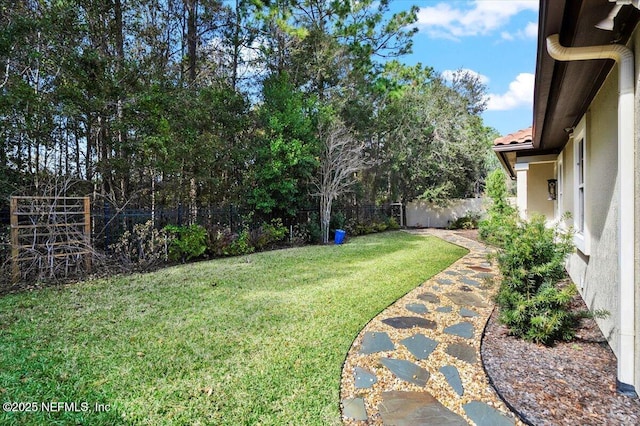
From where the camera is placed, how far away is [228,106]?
11.0m

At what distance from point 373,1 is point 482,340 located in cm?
1707

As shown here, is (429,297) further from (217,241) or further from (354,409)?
(217,241)

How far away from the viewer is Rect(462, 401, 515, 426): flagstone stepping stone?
2170 mm

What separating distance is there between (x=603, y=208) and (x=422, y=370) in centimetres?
261

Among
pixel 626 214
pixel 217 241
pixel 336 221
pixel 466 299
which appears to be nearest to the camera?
pixel 626 214

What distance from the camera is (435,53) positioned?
1789cm

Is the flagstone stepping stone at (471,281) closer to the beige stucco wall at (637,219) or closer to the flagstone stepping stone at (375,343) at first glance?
the flagstone stepping stone at (375,343)

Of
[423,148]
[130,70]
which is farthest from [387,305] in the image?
[423,148]

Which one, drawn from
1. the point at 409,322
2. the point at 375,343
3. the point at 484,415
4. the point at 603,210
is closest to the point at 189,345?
the point at 375,343

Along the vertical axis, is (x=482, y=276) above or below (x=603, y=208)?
below

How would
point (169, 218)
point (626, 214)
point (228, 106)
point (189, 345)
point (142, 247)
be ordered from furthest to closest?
point (228, 106) → point (169, 218) → point (142, 247) → point (189, 345) → point (626, 214)

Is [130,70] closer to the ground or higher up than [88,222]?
higher up

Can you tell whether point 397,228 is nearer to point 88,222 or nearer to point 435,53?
point 435,53

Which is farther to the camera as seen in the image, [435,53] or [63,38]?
[435,53]
